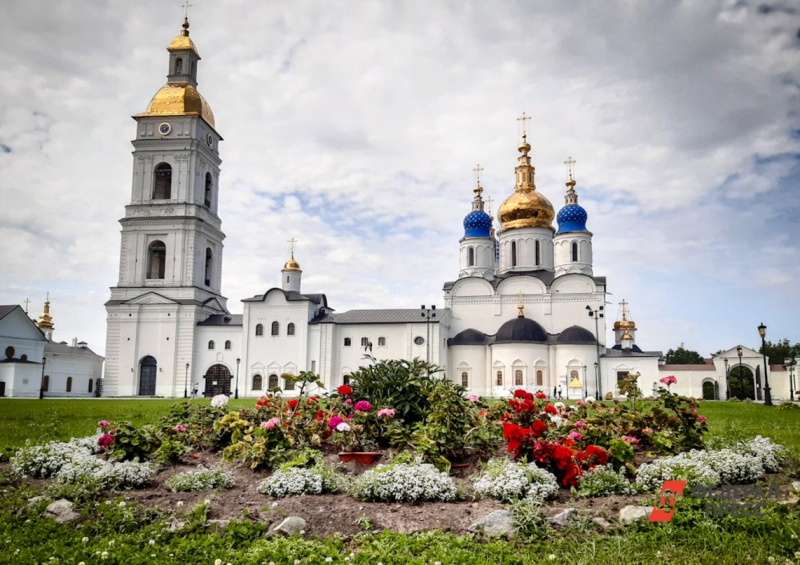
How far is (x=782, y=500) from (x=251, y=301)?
37.9 meters

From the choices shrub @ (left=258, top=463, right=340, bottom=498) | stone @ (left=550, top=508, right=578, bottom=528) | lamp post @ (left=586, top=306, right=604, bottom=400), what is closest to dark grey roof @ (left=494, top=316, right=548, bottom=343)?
lamp post @ (left=586, top=306, right=604, bottom=400)

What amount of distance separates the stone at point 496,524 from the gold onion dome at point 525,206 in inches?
1586

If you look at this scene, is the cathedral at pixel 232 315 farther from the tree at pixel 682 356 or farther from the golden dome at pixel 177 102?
the tree at pixel 682 356

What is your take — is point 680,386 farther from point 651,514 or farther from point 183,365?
point 651,514

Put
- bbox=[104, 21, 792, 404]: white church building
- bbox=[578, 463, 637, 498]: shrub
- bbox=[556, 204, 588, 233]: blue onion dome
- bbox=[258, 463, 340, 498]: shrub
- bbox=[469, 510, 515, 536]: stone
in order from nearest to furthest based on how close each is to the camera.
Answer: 1. bbox=[469, 510, 515, 536]: stone
2. bbox=[578, 463, 637, 498]: shrub
3. bbox=[258, 463, 340, 498]: shrub
4. bbox=[104, 21, 792, 404]: white church building
5. bbox=[556, 204, 588, 233]: blue onion dome

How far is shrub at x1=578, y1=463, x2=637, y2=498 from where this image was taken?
5973mm

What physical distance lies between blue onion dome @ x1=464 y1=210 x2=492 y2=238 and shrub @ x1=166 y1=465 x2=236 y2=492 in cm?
4049

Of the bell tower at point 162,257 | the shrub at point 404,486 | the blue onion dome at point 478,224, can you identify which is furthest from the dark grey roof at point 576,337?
the shrub at point 404,486

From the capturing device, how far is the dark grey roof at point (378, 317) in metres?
40.2

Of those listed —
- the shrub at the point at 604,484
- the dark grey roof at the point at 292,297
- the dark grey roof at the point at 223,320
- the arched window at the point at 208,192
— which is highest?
the arched window at the point at 208,192

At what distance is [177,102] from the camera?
41.4 m

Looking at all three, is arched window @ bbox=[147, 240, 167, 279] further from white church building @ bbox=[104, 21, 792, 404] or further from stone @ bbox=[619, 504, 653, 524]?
stone @ bbox=[619, 504, 653, 524]

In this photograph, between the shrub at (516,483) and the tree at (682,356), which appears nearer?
the shrub at (516,483)

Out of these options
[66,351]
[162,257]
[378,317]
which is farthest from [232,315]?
[66,351]
